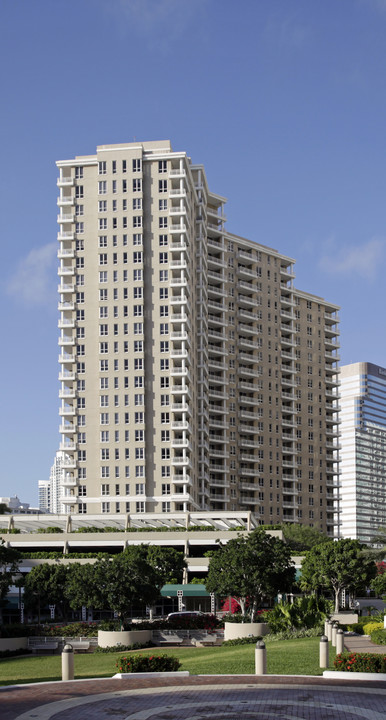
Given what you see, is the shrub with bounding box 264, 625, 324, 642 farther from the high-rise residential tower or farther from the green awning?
the high-rise residential tower

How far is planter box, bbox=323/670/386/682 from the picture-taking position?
29712 millimetres

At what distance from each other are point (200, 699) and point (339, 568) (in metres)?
41.1

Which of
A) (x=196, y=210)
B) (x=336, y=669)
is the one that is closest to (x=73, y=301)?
(x=196, y=210)

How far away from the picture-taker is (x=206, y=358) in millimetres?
139250

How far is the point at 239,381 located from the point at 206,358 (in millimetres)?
15601

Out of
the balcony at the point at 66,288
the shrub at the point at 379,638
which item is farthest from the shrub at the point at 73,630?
the balcony at the point at 66,288

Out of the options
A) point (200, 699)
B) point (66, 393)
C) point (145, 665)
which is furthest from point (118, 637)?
point (66, 393)

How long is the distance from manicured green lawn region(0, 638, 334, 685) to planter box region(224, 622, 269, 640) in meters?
2.64

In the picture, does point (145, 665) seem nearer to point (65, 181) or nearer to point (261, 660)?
point (261, 660)

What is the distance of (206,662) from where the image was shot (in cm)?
3881

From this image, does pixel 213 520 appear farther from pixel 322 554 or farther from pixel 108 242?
pixel 108 242

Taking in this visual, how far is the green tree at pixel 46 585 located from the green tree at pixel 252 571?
15.2 meters

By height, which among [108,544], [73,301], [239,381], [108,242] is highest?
[108,242]

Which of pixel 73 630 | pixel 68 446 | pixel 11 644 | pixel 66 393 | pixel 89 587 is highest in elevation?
pixel 66 393
